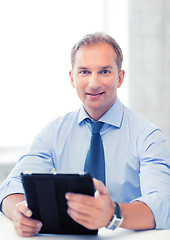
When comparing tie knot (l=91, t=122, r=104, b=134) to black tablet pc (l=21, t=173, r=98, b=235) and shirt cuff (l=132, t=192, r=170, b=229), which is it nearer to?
shirt cuff (l=132, t=192, r=170, b=229)

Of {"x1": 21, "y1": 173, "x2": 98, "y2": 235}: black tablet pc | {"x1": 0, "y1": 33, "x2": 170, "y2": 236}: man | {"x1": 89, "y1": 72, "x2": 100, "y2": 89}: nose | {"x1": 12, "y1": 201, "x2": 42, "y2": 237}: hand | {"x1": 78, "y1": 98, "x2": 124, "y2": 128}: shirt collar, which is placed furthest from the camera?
{"x1": 78, "y1": 98, "x2": 124, "y2": 128}: shirt collar

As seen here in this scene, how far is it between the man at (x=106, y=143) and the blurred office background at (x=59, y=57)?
1.02 m

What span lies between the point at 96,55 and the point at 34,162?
54 centimetres

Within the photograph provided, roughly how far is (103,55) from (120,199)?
630 millimetres

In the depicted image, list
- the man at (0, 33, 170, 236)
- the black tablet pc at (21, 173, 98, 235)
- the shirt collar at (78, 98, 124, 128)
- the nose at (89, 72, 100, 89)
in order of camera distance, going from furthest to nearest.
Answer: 1. the shirt collar at (78, 98, 124, 128)
2. the nose at (89, 72, 100, 89)
3. the man at (0, 33, 170, 236)
4. the black tablet pc at (21, 173, 98, 235)

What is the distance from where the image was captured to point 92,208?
957 mm

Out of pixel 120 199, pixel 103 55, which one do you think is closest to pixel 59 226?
pixel 120 199

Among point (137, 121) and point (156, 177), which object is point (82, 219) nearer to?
point (156, 177)

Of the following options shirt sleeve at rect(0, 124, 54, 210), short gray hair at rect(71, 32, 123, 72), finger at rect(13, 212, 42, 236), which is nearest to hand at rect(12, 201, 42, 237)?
finger at rect(13, 212, 42, 236)

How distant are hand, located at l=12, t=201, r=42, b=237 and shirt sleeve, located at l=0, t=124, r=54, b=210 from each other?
0.24 m

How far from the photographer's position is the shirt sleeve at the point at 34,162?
1.33 m

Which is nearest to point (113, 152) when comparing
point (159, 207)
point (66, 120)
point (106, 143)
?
point (106, 143)

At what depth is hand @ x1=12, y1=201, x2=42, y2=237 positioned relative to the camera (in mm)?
1040

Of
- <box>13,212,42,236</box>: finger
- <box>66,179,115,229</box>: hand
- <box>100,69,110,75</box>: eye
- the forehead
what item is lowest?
<box>13,212,42,236</box>: finger
